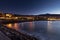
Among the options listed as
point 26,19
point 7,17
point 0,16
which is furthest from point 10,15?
point 26,19

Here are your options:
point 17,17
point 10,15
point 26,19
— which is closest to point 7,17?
point 10,15

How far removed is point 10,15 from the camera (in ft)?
363

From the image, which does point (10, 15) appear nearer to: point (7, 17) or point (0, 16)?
point (7, 17)

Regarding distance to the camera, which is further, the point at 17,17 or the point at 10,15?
the point at 17,17

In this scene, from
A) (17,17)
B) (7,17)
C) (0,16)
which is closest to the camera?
(0,16)

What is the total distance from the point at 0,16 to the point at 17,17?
28487mm

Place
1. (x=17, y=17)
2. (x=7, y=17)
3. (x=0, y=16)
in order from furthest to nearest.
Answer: (x=17, y=17) < (x=7, y=17) < (x=0, y=16)

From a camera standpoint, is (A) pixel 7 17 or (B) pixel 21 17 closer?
(A) pixel 7 17

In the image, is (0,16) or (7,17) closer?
(0,16)

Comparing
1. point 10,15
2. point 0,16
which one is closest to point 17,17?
point 10,15

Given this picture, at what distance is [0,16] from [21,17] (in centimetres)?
3266

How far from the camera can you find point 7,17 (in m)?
105

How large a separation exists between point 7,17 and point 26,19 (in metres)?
29.4

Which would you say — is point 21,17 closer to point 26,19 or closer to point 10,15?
point 26,19
